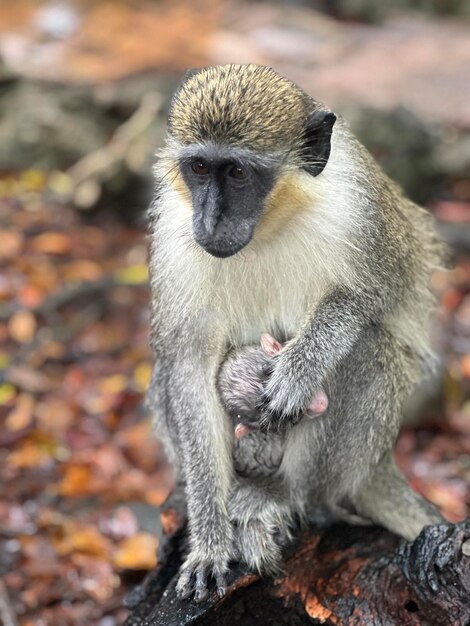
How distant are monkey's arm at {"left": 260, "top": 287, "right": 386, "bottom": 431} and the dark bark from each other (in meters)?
0.71

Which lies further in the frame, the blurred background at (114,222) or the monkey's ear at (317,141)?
the blurred background at (114,222)

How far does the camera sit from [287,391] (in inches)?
176

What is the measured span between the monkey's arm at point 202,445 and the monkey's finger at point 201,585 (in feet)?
0.42

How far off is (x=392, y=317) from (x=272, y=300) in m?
0.65

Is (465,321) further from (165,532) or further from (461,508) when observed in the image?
(165,532)

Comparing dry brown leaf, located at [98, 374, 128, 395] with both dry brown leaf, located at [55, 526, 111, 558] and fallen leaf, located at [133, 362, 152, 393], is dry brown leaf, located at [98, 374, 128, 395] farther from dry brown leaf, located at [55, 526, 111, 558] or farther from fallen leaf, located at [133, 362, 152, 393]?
dry brown leaf, located at [55, 526, 111, 558]

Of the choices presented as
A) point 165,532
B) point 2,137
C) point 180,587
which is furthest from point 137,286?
point 180,587

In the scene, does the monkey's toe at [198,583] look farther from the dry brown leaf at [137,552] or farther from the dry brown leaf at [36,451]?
the dry brown leaf at [36,451]

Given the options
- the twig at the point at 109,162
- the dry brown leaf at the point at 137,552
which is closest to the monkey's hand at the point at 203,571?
the dry brown leaf at the point at 137,552

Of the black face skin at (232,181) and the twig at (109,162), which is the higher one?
the black face skin at (232,181)

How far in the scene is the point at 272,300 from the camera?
4660mm

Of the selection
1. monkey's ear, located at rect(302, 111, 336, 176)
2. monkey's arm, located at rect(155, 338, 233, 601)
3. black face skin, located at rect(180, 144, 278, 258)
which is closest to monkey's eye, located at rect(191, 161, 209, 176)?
black face skin, located at rect(180, 144, 278, 258)

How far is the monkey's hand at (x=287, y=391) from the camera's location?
4461mm

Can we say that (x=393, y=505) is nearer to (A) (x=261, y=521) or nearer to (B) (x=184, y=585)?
(A) (x=261, y=521)
